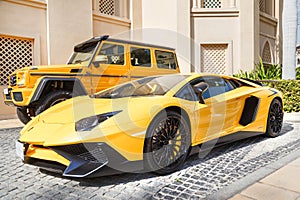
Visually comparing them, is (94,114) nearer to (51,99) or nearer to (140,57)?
(51,99)

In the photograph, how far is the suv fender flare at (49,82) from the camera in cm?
489

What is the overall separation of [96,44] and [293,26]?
6285 millimetres

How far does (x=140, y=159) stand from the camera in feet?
8.68

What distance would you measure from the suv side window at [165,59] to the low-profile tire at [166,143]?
3.98 m

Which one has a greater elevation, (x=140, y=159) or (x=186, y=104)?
(x=186, y=104)

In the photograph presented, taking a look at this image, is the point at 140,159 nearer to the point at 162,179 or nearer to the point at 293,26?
the point at 162,179

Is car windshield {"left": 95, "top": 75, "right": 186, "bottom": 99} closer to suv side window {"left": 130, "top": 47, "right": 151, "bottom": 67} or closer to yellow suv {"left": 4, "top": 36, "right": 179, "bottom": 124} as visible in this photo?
yellow suv {"left": 4, "top": 36, "right": 179, "bottom": 124}

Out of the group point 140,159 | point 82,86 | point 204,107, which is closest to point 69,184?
point 140,159

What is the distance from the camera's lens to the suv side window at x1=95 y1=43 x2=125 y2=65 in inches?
223

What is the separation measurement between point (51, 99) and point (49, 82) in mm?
338

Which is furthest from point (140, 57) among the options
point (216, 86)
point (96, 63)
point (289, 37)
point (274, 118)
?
point (289, 37)

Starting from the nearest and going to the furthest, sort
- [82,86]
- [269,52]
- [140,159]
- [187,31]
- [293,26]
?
[140,159], [82,86], [293,26], [187,31], [269,52]

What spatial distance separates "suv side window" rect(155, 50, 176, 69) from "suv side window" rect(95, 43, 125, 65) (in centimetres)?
110

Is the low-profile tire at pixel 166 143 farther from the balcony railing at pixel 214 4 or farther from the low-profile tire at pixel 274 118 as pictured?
the balcony railing at pixel 214 4
